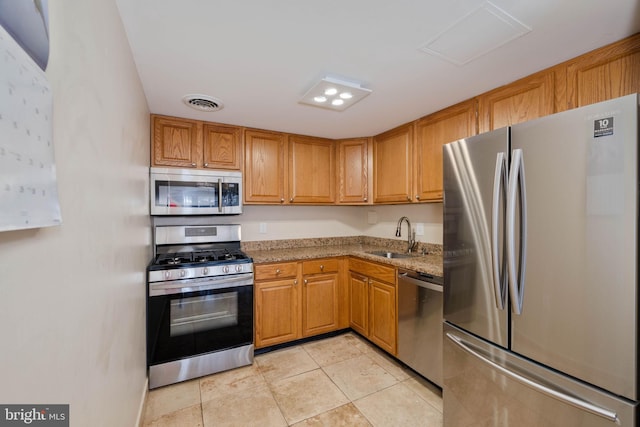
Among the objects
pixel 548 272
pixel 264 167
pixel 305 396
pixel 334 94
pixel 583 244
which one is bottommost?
pixel 305 396

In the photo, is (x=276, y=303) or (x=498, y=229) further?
(x=276, y=303)

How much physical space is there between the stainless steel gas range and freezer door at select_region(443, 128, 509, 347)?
1.65 meters

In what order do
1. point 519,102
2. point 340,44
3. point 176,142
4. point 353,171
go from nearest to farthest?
1. point 340,44
2. point 519,102
3. point 176,142
4. point 353,171

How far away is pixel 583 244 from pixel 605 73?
107cm

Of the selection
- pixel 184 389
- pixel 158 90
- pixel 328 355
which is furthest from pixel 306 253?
pixel 158 90

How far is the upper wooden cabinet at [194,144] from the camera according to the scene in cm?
246

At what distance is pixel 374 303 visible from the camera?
2.62 m

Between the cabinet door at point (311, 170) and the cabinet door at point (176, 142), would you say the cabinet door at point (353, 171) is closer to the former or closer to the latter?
the cabinet door at point (311, 170)

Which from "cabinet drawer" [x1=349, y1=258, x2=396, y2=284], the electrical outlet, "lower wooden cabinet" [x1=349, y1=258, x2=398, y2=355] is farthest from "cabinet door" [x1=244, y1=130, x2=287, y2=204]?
the electrical outlet

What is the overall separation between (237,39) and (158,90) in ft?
3.07

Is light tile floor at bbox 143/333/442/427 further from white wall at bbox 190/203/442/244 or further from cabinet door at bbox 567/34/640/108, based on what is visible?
cabinet door at bbox 567/34/640/108

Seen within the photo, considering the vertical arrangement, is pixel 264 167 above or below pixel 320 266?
above

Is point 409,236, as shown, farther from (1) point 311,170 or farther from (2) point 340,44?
(2) point 340,44

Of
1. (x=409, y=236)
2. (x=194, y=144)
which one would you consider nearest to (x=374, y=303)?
(x=409, y=236)
